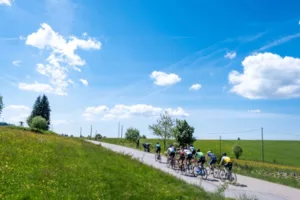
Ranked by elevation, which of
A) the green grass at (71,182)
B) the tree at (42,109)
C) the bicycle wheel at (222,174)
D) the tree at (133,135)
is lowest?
the bicycle wheel at (222,174)

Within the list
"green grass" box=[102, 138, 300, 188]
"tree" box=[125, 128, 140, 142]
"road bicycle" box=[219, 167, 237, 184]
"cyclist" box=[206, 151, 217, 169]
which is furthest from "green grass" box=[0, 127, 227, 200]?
"tree" box=[125, 128, 140, 142]

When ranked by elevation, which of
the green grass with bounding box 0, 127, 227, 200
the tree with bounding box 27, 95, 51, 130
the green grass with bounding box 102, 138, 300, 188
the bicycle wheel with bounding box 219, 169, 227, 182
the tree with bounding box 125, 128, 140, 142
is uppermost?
the tree with bounding box 27, 95, 51, 130

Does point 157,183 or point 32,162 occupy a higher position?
point 32,162

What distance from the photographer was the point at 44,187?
10.2 m

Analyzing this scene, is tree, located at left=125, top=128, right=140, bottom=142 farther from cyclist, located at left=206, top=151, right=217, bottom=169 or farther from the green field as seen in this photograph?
cyclist, located at left=206, top=151, right=217, bottom=169

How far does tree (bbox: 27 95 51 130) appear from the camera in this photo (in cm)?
9531

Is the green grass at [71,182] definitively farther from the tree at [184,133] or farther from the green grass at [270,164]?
the tree at [184,133]

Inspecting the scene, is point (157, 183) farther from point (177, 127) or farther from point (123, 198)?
point (177, 127)

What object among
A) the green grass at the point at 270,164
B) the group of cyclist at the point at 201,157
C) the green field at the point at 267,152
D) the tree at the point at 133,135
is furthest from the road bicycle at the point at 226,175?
the tree at the point at 133,135

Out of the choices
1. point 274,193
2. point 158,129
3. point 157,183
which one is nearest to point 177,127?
point 158,129

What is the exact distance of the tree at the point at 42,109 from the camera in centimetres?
9531

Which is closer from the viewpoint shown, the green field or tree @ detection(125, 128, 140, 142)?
the green field

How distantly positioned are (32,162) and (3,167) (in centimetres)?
227

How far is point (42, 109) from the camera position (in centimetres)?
9625
